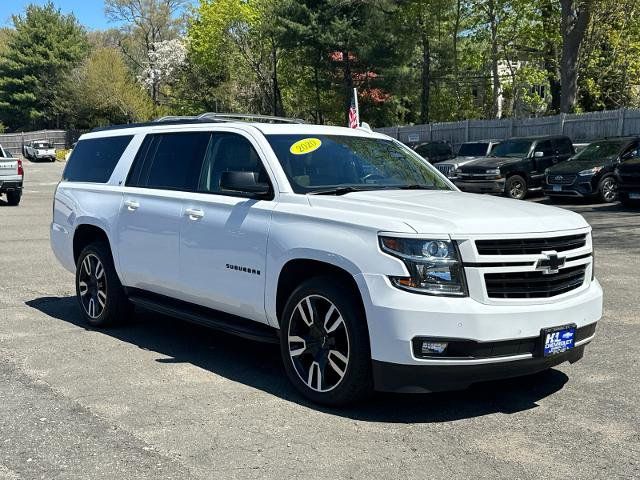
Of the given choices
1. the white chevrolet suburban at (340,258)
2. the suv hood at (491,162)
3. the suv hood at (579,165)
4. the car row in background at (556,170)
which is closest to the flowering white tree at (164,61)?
the car row in background at (556,170)

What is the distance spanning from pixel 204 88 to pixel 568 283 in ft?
213

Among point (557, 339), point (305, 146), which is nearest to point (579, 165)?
point (305, 146)

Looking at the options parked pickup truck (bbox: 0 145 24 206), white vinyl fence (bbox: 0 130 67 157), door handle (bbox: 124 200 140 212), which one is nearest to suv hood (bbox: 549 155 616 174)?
parked pickup truck (bbox: 0 145 24 206)

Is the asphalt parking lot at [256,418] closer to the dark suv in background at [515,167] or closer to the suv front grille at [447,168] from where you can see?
the dark suv in background at [515,167]

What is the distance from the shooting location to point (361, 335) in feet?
15.2

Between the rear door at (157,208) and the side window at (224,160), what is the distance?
0.37 feet

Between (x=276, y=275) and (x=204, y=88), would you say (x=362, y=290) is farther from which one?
(x=204, y=88)

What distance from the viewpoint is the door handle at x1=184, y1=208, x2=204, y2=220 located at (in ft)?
19.3

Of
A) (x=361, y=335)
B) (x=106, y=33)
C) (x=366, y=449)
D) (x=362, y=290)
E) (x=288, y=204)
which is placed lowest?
(x=366, y=449)

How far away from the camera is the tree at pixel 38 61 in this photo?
72.1 m

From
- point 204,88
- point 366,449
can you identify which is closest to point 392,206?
point 366,449

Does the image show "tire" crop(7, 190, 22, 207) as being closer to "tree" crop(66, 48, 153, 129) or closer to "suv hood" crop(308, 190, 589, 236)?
"suv hood" crop(308, 190, 589, 236)

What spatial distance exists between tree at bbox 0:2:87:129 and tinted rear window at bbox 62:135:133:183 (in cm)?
6750

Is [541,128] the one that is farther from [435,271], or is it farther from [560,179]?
[435,271]
